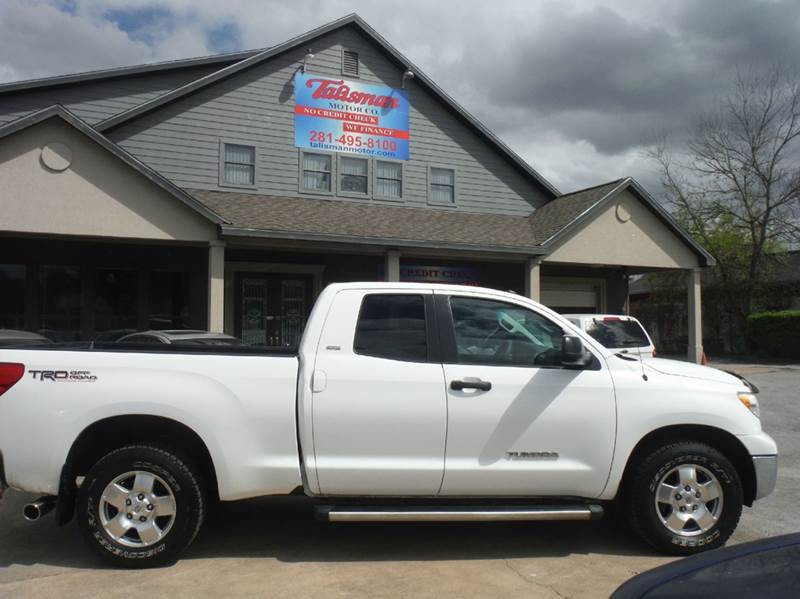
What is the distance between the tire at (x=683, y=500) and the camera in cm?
464

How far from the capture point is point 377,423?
14.7ft

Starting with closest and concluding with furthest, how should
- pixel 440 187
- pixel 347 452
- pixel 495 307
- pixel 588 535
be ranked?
pixel 347 452
pixel 495 307
pixel 588 535
pixel 440 187

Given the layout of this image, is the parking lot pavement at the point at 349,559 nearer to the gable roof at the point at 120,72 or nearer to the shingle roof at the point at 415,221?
the shingle roof at the point at 415,221

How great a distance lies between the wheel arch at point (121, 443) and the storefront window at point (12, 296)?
35.5ft

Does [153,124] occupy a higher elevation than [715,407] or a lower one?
higher

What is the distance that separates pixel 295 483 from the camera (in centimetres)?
450

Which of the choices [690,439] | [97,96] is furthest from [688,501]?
[97,96]

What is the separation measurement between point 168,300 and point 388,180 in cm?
582

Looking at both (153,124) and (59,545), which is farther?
(153,124)

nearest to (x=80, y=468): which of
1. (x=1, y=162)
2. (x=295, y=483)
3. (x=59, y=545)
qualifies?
(x=59, y=545)

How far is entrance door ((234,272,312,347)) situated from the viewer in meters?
15.7

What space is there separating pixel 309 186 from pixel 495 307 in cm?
1175

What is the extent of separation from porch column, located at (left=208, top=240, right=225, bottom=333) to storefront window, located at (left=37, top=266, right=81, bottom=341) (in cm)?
380

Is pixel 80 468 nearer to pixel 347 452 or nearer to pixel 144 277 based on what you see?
pixel 347 452
